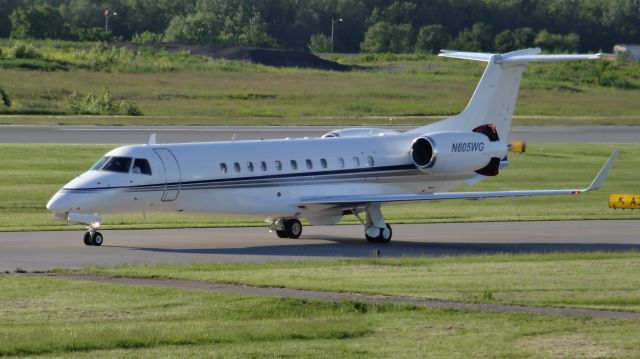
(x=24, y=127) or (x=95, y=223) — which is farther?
(x=24, y=127)

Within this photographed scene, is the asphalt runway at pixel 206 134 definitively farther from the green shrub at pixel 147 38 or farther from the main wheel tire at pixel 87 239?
the green shrub at pixel 147 38

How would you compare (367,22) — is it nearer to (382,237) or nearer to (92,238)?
(382,237)

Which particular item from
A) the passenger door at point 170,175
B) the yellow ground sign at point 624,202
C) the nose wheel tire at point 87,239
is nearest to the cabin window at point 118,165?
the passenger door at point 170,175

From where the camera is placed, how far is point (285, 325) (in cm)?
1744

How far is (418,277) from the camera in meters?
22.4

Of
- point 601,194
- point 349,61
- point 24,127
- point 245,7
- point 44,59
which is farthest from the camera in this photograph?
point 245,7

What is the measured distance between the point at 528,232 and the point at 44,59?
6634cm

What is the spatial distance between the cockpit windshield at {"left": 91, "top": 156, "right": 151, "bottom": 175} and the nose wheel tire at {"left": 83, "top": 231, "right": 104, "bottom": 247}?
1434 mm

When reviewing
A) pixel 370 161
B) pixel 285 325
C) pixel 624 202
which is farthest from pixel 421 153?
pixel 285 325

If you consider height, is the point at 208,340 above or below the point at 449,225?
above

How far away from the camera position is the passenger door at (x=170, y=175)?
2828 cm

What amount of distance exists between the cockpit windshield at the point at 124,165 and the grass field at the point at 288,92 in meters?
37.2

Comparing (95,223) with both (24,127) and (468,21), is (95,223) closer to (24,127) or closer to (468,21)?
(24,127)

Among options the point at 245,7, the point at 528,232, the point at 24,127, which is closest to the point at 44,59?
the point at 24,127
